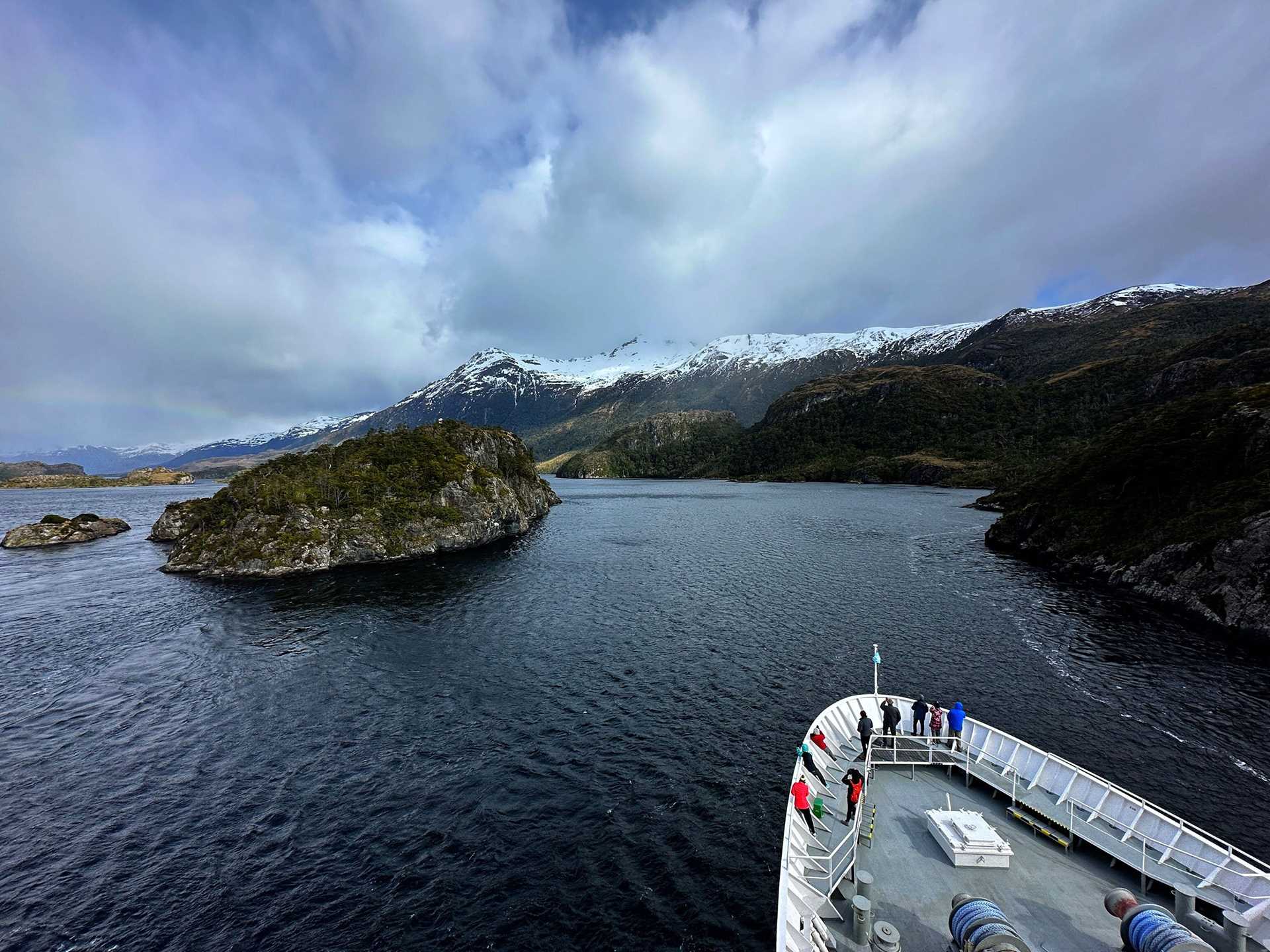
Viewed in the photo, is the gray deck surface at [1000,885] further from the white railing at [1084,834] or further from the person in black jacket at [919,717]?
the person in black jacket at [919,717]

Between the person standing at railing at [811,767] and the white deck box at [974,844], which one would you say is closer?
the white deck box at [974,844]

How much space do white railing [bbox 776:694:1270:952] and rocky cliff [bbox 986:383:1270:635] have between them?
4051 cm

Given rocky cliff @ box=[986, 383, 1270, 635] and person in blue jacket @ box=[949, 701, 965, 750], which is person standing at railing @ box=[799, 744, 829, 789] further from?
rocky cliff @ box=[986, 383, 1270, 635]

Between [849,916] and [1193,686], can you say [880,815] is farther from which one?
[1193,686]

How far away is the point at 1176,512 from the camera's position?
58656 millimetres

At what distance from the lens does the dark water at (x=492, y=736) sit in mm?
19875

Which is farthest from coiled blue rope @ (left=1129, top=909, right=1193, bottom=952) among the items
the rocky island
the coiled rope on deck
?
the rocky island

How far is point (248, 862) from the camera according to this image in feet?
71.8

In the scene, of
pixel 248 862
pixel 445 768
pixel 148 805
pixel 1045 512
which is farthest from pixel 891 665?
pixel 1045 512

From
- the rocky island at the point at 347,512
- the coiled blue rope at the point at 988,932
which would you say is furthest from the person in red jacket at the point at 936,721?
the rocky island at the point at 347,512

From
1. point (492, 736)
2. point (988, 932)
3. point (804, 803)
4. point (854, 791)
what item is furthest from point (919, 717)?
point (492, 736)

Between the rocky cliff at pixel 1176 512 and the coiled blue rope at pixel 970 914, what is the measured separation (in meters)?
52.4

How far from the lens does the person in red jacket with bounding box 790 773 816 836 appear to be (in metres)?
20.2

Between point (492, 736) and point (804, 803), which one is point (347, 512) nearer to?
point (492, 736)
